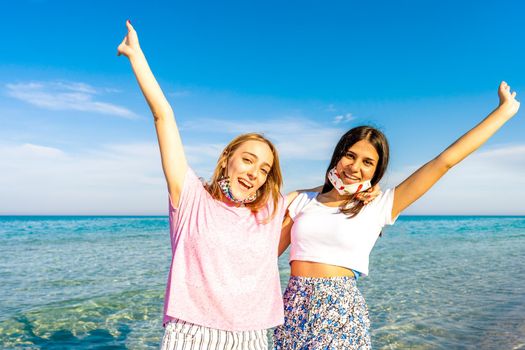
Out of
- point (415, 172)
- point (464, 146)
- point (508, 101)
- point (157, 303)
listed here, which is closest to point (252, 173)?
point (415, 172)

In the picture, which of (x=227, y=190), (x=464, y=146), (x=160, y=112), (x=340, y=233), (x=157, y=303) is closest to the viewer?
(x=160, y=112)

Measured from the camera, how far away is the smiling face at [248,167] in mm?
2805

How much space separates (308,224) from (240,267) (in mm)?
847

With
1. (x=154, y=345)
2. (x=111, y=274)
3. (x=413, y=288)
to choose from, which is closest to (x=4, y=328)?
(x=154, y=345)

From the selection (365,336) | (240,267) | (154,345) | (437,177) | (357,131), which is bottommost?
(154,345)

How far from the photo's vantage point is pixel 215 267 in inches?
98.3

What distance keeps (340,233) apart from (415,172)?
2.28 feet

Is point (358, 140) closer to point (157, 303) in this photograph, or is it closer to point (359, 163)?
point (359, 163)

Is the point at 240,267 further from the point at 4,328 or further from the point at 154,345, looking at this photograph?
the point at 4,328

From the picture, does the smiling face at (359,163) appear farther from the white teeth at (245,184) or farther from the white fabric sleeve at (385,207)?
the white teeth at (245,184)

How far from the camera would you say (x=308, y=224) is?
10.6 feet

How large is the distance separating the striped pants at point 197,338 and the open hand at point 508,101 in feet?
7.63

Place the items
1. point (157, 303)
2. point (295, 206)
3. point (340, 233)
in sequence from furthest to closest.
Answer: point (157, 303) → point (295, 206) → point (340, 233)

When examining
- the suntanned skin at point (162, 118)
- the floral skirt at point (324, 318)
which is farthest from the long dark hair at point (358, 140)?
the suntanned skin at point (162, 118)
